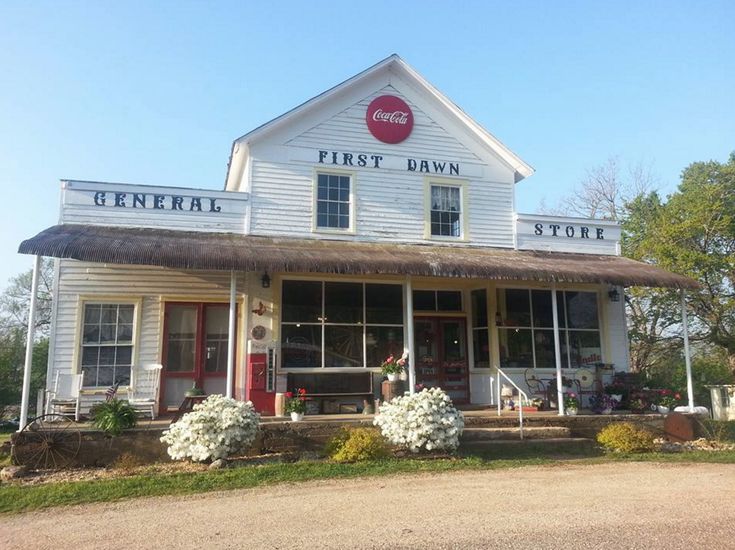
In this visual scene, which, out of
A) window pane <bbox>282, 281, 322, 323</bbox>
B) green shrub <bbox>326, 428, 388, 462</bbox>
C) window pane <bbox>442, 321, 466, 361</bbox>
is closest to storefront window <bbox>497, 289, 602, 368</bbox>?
window pane <bbox>442, 321, 466, 361</bbox>

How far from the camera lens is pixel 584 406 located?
45.3 ft

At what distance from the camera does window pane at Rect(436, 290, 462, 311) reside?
14.3m

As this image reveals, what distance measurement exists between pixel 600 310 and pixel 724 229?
457 inches

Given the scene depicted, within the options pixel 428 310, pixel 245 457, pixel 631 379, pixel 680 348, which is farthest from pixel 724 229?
pixel 245 457

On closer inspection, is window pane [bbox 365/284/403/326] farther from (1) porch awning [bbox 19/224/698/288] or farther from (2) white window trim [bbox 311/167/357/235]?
(2) white window trim [bbox 311/167/357/235]

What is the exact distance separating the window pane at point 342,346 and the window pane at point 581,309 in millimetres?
5260

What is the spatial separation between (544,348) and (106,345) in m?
9.62

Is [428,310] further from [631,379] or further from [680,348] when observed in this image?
[680,348]

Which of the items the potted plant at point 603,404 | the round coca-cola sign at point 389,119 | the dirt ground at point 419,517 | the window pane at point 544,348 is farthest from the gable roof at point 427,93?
the dirt ground at point 419,517

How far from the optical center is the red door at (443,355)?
1394 centimetres

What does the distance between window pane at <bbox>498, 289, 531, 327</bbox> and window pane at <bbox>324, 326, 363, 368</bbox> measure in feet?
11.4

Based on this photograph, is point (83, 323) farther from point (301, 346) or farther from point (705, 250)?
point (705, 250)

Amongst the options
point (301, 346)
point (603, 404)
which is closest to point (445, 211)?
point (301, 346)

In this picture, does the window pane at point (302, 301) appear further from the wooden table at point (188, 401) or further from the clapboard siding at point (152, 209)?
the wooden table at point (188, 401)
